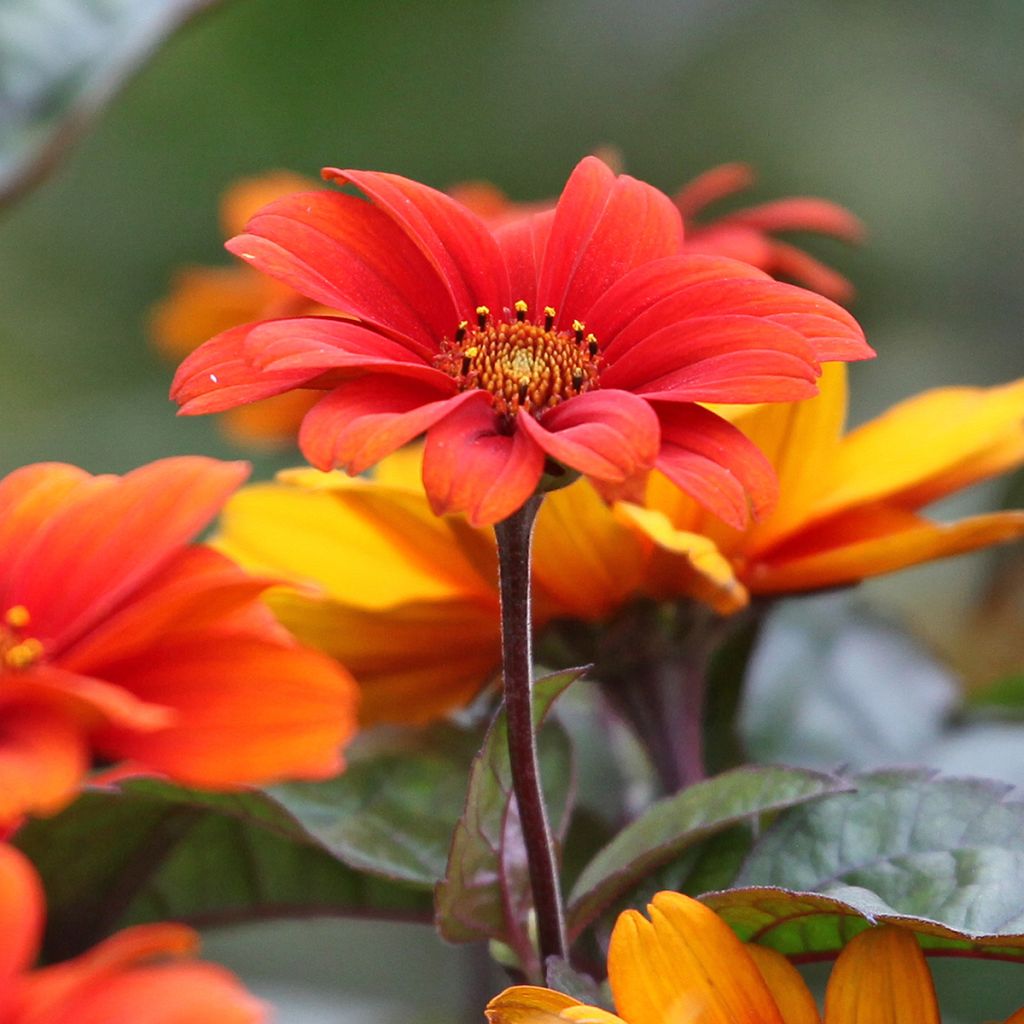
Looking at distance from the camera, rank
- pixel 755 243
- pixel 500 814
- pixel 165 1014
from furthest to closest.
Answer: pixel 755 243 < pixel 500 814 < pixel 165 1014

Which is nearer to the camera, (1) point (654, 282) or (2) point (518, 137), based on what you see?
(1) point (654, 282)

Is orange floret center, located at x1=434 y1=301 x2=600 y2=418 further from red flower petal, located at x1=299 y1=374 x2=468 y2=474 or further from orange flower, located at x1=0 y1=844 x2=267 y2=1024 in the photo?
orange flower, located at x1=0 y1=844 x2=267 y2=1024

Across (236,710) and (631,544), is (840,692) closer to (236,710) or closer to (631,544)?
(631,544)

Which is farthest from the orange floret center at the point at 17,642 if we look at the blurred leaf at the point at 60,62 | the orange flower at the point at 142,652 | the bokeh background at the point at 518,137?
the bokeh background at the point at 518,137

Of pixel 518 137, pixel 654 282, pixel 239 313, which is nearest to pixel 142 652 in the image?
pixel 654 282

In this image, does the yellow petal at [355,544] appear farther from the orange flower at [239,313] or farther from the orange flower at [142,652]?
the orange flower at [239,313]

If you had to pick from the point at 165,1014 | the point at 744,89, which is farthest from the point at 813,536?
the point at 744,89

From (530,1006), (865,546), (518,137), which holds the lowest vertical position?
(530,1006)

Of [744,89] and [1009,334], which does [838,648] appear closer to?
[1009,334]
